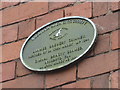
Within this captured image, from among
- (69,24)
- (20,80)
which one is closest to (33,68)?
(20,80)

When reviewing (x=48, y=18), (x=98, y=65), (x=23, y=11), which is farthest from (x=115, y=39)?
(x=23, y=11)


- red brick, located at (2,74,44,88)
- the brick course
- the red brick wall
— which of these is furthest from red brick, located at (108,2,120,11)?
the brick course

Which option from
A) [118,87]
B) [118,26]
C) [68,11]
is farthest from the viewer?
[68,11]

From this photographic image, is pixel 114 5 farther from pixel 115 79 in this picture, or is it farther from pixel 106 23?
pixel 115 79

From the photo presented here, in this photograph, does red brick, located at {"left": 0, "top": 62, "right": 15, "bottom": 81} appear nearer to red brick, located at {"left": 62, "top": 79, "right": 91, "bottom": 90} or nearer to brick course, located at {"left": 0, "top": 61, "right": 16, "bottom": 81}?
brick course, located at {"left": 0, "top": 61, "right": 16, "bottom": 81}

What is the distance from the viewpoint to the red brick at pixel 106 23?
3762 millimetres

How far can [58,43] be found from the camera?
3852mm

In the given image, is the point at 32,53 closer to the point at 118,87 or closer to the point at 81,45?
the point at 81,45

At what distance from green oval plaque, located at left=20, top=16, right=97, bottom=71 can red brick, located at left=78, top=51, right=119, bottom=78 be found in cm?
6

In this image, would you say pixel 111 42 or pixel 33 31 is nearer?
pixel 111 42

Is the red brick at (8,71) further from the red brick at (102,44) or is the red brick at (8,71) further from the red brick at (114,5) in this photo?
the red brick at (114,5)

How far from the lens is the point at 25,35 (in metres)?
4.06

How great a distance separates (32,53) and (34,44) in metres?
0.07

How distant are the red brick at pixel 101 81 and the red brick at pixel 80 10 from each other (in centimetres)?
49
